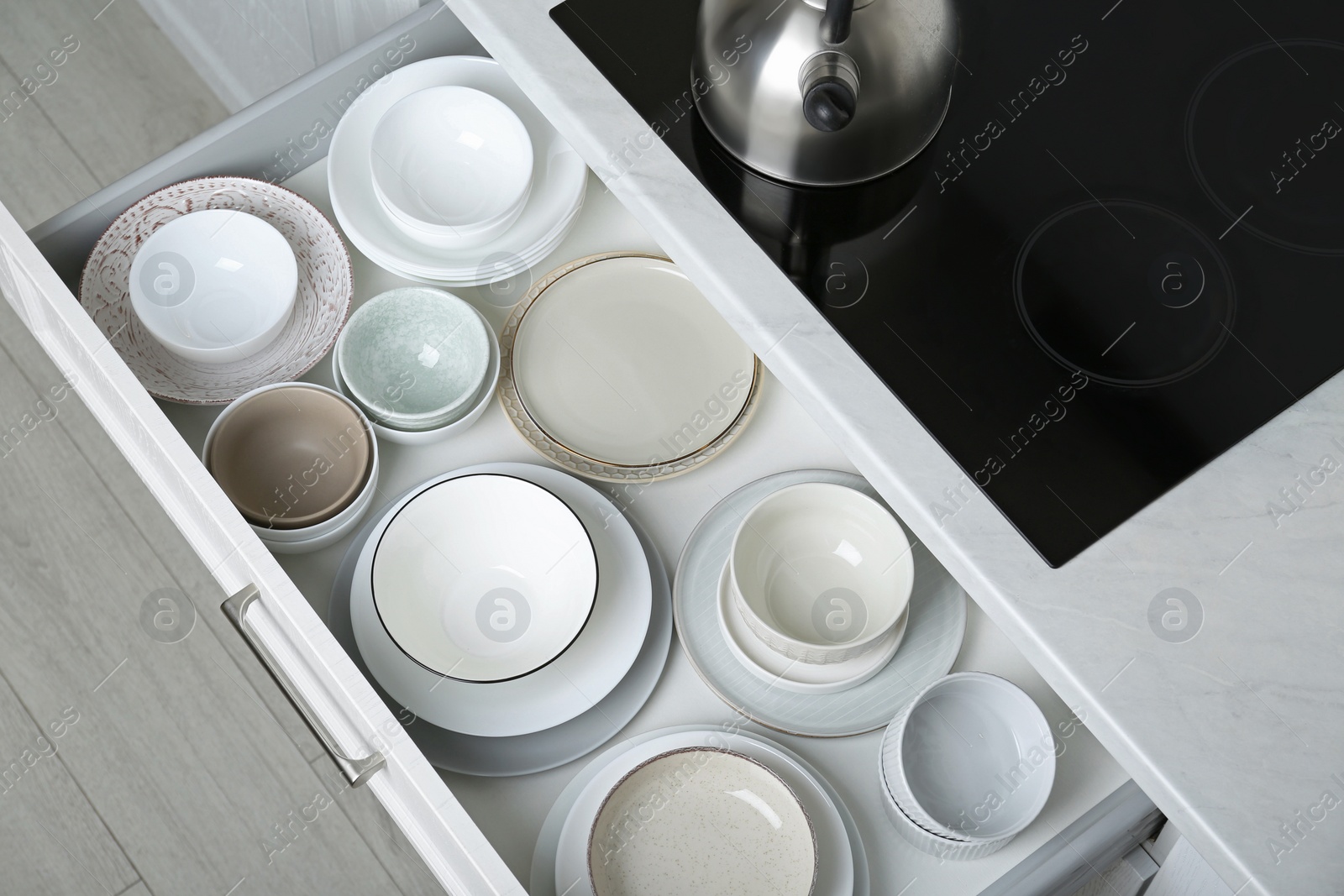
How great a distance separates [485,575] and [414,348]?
8.5 inches

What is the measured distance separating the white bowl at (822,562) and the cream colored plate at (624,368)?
0.29 ft

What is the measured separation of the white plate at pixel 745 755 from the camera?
2.63 ft

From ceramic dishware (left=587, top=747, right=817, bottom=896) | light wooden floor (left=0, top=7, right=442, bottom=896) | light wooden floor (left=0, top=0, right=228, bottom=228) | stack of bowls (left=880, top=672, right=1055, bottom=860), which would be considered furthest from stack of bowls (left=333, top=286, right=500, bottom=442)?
light wooden floor (left=0, top=0, right=228, bottom=228)

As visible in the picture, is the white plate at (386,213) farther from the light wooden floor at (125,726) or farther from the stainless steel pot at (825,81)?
the light wooden floor at (125,726)

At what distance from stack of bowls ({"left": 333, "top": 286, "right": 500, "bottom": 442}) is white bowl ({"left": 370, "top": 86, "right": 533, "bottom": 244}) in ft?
0.23

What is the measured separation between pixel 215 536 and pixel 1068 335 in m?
0.61

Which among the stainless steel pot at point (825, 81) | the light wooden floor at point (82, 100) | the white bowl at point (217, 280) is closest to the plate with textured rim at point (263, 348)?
the white bowl at point (217, 280)

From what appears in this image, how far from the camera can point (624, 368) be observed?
96cm

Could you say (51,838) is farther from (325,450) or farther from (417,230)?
(417,230)

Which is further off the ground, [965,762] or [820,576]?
[820,576]

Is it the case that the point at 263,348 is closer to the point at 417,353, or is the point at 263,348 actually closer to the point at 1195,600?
the point at 417,353

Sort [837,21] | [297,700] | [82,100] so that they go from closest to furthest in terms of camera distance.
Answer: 1. [837,21]
2. [297,700]
3. [82,100]

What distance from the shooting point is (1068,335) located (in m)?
0.54

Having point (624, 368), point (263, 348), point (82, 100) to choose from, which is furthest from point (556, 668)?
point (82, 100)
